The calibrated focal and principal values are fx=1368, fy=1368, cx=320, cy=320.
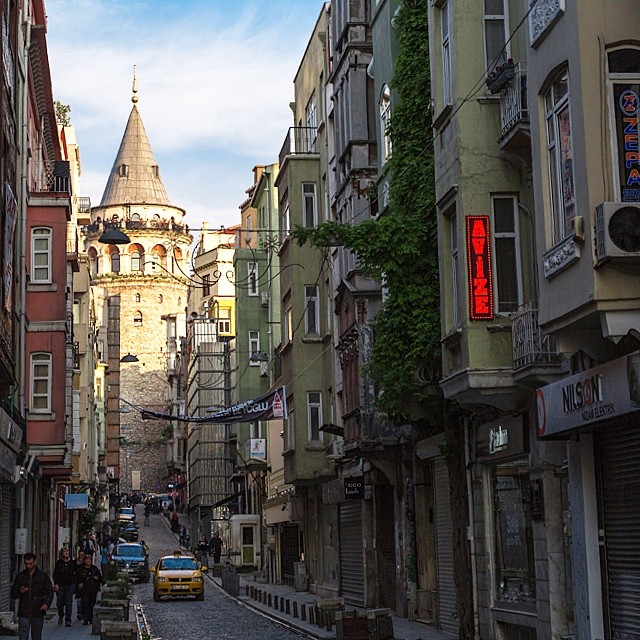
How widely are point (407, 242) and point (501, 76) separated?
4614 mm

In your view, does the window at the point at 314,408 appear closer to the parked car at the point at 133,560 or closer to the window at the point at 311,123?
the window at the point at 311,123

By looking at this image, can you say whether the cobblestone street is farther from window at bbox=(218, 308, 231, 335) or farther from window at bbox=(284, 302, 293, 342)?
window at bbox=(218, 308, 231, 335)

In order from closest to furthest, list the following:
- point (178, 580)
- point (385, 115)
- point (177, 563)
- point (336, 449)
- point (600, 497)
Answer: point (600, 497), point (385, 115), point (336, 449), point (178, 580), point (177, 563)

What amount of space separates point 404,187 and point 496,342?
534 centimetres

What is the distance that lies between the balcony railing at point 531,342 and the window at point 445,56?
428 centimetres

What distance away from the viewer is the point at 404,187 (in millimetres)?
24281

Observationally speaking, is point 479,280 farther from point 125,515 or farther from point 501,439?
point 125,515

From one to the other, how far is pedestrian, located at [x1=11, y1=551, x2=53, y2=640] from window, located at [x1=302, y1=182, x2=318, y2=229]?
23.6 meters

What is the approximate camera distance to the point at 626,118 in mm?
14711

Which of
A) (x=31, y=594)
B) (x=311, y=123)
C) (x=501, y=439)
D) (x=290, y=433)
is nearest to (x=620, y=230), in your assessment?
(x=501, y=439)

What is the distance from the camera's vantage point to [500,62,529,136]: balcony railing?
18.6 metres

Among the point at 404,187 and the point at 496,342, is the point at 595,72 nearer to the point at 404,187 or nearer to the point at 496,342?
the point at 496,342

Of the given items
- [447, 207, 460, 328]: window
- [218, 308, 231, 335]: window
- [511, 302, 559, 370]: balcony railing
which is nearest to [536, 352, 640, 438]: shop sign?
[511, 302, 559, 370]: balcony railing

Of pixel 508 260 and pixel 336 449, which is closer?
pixel 508 260
